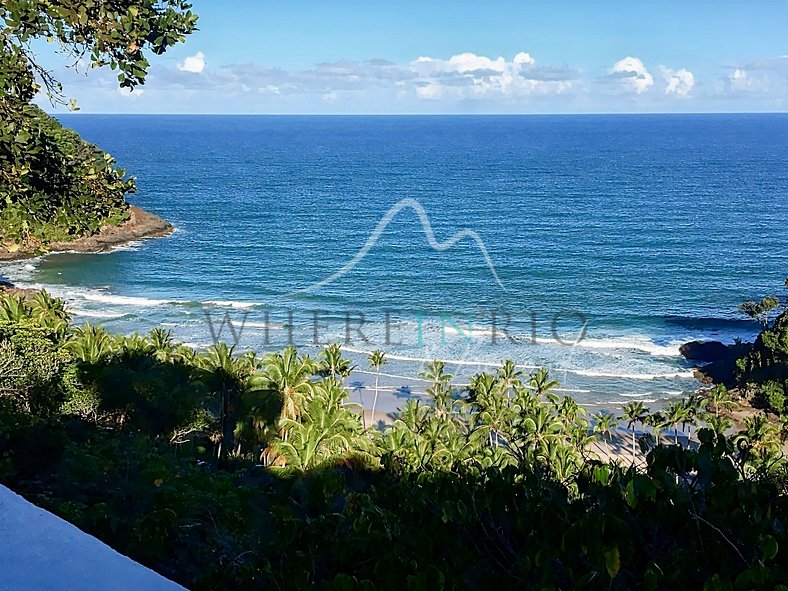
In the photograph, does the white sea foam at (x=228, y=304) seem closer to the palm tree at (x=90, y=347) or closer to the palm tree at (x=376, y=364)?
the palm tree at (x=376, y=364)

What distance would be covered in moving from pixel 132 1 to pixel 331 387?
1037 inches

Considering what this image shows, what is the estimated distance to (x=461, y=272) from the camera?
71.6m

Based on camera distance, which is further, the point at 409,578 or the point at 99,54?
the point at 99,54

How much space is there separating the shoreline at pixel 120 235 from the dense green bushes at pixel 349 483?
120ft

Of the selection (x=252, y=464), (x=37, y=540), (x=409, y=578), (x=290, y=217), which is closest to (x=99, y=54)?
(x=37, y=540)

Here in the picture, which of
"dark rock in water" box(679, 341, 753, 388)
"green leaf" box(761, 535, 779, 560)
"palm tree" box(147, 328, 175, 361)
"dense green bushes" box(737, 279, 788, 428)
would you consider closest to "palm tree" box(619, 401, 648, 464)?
"dense green bushes" box(737, 279, 788, 428)

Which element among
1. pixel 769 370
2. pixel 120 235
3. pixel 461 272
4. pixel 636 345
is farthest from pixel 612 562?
pixel 120 235

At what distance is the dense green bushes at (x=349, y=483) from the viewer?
4742mm

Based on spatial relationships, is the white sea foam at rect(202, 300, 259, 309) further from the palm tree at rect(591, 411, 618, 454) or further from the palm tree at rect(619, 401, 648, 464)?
the palm tree at rect(619, 401, 648, 464)

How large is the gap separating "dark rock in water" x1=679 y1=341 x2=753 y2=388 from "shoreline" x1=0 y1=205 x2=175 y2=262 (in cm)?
4777

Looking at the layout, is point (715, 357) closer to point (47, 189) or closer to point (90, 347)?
point (90, 347)

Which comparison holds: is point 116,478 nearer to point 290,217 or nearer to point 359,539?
point 359,539

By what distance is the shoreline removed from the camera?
73.9 meters

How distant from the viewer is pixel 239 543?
41.2 ft
